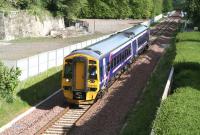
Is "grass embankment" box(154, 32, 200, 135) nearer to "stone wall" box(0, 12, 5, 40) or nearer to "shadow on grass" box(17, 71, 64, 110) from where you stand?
"shadow on grass" box(17, 71, 64, 110)

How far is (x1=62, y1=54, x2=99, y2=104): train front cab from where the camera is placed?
22594mm

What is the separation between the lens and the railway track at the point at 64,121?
758 inches

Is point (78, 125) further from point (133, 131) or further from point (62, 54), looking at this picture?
point (62, 54)

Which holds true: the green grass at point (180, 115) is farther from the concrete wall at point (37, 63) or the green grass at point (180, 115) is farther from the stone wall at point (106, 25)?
the stone wall at point (106, 25)

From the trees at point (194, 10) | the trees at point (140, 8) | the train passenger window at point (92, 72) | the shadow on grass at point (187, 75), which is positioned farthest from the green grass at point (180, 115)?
the trees at point (140, 8)

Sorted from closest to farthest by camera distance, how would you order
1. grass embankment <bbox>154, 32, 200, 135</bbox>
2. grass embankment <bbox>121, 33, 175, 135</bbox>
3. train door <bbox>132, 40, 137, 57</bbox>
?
1. grass embankment <bbox>154, 32, 200, 135</bbox>
2. grass embankment <bbox>121, 33, 175, 135</bbox>
3. train door <bbox>132, 40, 137, 57</bbox>

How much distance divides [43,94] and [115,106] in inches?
199

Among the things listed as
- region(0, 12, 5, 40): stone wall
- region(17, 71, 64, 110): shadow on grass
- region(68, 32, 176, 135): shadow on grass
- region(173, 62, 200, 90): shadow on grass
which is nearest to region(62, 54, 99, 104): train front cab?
region(68, 32, 176, 135): shadow on grass

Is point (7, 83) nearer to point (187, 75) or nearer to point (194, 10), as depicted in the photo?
point (187, 75)

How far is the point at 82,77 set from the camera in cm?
2267

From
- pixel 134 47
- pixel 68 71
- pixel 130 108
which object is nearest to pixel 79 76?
pixel 68 71

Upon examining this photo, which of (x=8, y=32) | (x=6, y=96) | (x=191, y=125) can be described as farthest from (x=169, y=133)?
(x=8, y=32)

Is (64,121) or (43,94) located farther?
(43,94)

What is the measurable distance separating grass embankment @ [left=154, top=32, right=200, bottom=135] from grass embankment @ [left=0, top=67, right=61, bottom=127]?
8005mm
